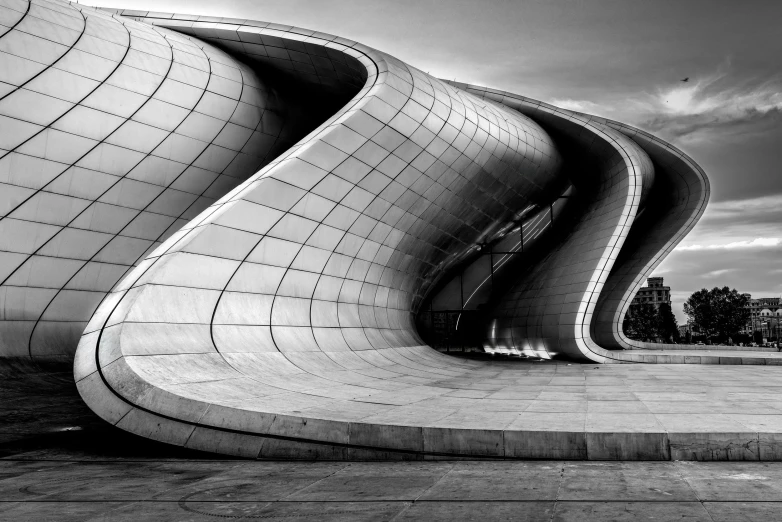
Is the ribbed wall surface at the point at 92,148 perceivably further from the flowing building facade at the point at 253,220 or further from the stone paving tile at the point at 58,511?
the stone paving tile at the point at 58,511

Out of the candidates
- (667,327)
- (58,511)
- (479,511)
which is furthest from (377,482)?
(667,327)

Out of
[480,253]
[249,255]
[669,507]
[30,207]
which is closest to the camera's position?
[669,507]

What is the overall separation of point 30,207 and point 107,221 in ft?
7.42

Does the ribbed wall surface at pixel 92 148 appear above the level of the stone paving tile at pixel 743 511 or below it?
above

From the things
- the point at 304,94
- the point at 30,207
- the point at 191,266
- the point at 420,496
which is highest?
the point at 304,94

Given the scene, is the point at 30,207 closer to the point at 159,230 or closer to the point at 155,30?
the point at 159,230

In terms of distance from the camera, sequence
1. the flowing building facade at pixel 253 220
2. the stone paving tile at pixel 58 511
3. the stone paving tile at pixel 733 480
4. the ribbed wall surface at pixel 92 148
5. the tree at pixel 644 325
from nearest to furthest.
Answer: the stone paving tile at pixel 58 511 → the stone paving tile at pixel 733 480 → the flowing building facade at pixel 253 220 → the ribbed wall surface at pixel 92 148 → the tree at pixel 644 325

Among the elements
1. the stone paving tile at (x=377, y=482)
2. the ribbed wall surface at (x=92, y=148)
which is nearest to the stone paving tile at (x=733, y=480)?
the stone paving tile at (x=377, y=482)

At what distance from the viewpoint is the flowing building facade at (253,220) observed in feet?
29.5

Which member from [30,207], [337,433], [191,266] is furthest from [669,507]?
[30,207]

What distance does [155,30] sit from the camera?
19812mm

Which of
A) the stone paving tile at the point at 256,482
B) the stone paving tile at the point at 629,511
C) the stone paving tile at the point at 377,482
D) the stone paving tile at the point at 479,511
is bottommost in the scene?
the stone paving tile at the point at 256,482

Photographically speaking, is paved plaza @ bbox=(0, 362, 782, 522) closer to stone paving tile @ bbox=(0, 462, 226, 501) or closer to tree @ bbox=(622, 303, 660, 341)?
stone paving tile @ bbox=(0, 462, 226, 501)

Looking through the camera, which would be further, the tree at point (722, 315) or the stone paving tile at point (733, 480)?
the tree at point (722, 315)
